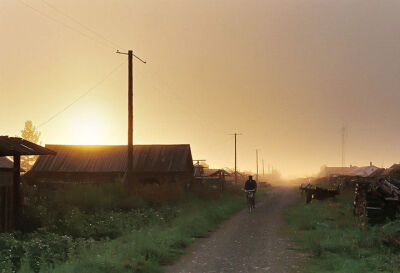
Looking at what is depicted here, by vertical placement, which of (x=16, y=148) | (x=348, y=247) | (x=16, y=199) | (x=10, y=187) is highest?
(x=16, y=148)

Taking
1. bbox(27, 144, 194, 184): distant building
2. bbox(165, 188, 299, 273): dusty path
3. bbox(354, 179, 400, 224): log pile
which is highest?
bbox(27, 144, 194, 184): distant building

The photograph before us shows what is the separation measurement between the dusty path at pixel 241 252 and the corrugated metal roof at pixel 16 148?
21.2 feet

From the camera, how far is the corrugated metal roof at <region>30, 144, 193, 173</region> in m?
39.1

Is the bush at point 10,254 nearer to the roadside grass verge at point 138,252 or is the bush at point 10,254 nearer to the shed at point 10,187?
the roadside grass verge at point 138,252

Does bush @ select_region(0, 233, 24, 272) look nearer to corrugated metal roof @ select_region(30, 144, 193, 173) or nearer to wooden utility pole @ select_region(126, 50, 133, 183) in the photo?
wooden utility pole @ select_region(126, 50, 133, 183)

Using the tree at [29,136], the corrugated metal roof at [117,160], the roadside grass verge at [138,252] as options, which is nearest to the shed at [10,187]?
the roadside grass verge at [138,252]

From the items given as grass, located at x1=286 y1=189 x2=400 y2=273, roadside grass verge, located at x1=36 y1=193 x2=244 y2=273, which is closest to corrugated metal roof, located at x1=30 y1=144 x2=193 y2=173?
roadside grass verge, located at x1=36 y1=193 x2=244 y2=273

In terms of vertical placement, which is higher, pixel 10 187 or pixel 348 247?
pixel 10 187

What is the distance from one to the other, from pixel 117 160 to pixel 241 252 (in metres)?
30.4

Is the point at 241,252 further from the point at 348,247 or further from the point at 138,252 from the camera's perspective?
the point at 348,247

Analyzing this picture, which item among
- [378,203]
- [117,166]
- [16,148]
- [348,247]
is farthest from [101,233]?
[117,166]

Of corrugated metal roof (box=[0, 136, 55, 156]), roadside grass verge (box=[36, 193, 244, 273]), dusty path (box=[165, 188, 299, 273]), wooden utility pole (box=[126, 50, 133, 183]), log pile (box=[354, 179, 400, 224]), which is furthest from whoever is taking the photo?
wooden utility pole (box=[126, 50, 133, 183])

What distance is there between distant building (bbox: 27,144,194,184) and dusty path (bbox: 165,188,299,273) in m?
22.5

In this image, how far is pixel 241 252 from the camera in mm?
11094
